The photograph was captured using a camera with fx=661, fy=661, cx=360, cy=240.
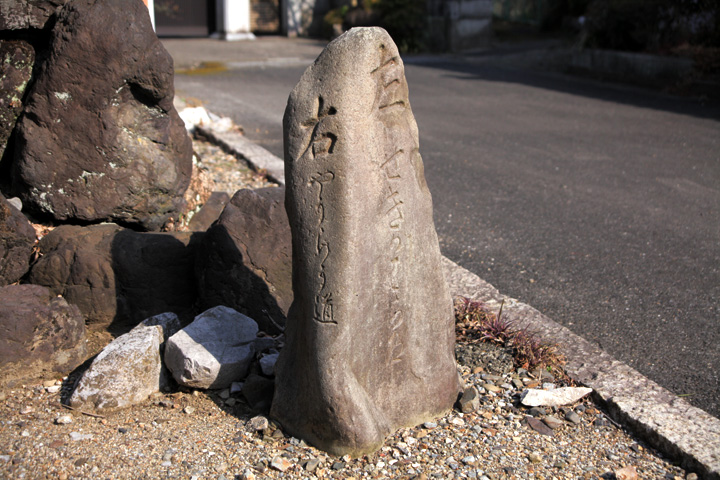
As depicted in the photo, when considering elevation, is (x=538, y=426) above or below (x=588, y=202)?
below

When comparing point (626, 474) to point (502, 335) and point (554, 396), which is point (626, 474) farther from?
point (502, 335)

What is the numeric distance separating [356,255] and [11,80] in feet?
9.74

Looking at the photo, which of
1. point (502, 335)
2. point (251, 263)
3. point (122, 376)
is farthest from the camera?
point (251, 263)

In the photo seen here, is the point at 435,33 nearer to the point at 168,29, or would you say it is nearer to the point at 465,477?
the point at 168,29

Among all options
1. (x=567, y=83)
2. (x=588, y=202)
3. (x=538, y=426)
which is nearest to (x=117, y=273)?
(x=538, y=426)

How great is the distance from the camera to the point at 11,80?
4199mm

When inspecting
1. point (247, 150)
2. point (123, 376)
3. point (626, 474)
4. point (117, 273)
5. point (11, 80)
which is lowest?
point (626, 474)

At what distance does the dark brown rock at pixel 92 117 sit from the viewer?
403 cm

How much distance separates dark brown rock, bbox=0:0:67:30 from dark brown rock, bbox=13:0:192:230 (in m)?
0.21

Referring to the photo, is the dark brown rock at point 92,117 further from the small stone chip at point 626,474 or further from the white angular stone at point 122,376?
the small stone chip at point 626,474

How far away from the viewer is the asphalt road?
381 centimetres

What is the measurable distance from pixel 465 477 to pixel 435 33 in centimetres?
1649

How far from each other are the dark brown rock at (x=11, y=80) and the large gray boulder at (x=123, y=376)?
1960mm

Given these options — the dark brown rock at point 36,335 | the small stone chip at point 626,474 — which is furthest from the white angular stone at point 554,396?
the dark brown rock at point 36,335
